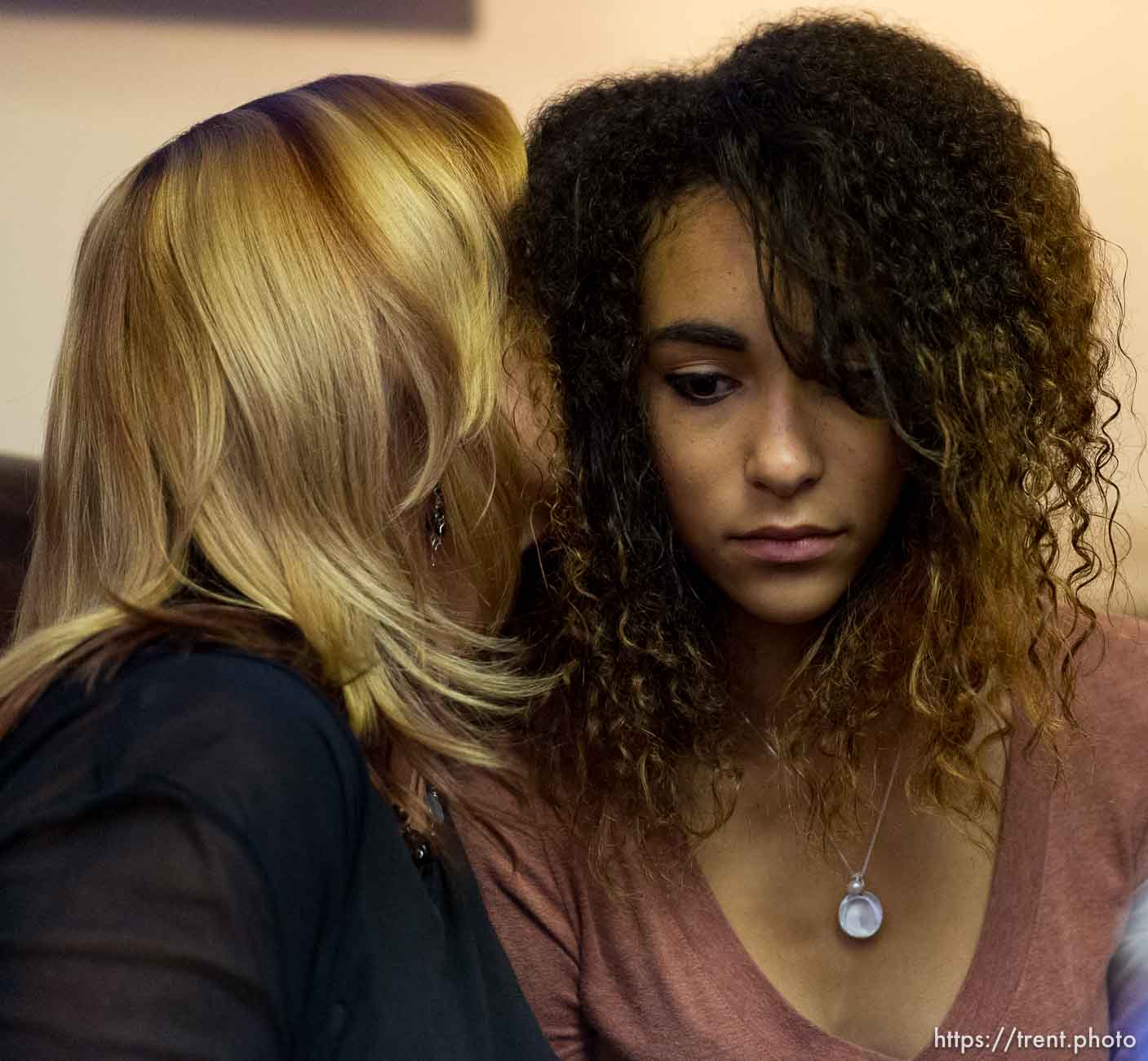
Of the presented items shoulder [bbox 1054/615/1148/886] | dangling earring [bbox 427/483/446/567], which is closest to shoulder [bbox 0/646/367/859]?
dangling earring [bbox 427/483/446/567]

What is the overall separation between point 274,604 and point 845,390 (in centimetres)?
48

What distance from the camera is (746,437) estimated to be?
1161 millimetres

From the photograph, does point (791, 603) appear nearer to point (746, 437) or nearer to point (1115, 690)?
point (746, 437)

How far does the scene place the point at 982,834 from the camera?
52.5 inches

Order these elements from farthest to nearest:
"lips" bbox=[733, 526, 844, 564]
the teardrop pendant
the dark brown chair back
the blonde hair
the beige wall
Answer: the beige wall < the dark brown chair back < the teardrop pendant < "lips" bbox=[733, 526, 844, 564] < the blonde hair

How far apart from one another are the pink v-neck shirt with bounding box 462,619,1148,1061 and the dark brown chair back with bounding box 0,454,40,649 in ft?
1.85

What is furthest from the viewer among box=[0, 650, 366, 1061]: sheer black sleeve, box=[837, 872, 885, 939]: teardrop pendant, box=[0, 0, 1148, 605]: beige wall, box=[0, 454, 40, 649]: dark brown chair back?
box=[0, 0, 1148, 605]: beige wall

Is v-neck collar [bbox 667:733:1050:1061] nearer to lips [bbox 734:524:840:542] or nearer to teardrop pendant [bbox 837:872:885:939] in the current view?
teardrop pendant [bbox 837:872:885:939]

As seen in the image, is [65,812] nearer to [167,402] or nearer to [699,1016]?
[167,402]

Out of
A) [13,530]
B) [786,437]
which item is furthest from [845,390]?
[13,530]

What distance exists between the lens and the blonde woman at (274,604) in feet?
2.73

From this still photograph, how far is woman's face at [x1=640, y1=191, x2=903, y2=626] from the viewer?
1.14 m

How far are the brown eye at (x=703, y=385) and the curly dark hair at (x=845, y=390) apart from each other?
43 mm

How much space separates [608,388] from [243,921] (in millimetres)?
572
